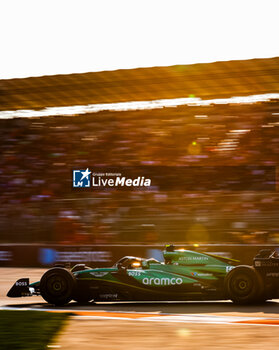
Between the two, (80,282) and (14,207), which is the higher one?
(14,207)

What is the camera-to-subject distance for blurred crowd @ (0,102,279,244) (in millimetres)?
17781

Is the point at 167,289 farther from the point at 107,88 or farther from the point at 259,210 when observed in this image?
the point at 107,88

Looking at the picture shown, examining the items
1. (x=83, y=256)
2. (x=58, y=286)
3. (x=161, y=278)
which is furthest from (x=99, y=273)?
(x=83, y=256)

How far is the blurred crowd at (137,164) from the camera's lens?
17781 mm

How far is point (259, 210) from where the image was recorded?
17.8 m

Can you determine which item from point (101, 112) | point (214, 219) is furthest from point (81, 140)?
point (214, 219)

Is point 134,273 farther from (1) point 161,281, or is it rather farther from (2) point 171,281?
(2) point 171,281

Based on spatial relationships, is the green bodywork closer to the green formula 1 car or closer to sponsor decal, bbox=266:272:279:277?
the green formula 1 car

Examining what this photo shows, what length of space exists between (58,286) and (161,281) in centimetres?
164

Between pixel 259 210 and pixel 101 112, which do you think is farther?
pixel 101 112

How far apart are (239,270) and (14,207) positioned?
12.5 m

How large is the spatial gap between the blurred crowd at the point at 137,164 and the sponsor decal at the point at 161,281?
306 inches

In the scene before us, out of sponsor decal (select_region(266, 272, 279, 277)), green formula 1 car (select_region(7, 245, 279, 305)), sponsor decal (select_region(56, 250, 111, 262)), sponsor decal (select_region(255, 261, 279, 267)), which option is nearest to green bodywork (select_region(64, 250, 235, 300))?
green formula 1 car (select_region(7, 245, 279, 305))

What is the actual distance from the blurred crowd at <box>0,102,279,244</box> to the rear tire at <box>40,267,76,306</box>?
313 inches
